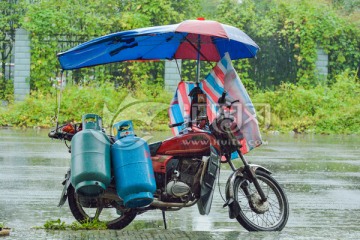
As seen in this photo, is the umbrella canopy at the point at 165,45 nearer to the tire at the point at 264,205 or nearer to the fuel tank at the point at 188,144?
the fuel tank at the point at 188,144

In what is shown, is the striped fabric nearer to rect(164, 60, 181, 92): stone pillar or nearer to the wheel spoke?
the wheel spoke

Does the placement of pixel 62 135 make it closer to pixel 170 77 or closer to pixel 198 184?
pixel 198 184

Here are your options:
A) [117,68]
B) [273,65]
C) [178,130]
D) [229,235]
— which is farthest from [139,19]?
[229,235]

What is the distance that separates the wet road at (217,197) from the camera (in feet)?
26.1

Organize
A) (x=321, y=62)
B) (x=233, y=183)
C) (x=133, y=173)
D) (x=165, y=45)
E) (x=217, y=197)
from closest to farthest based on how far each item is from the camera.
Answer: (x=133, y=173)
(x=233, y=183)
(x=165, y=45)
(x=217, y=197)
(x=321, y=62)

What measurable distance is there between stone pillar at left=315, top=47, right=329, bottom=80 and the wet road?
28.5 ft

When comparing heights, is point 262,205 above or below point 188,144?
below

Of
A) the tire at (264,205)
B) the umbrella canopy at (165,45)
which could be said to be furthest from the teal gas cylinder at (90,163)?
the tire at (264,205)

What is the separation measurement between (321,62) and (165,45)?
18.7 metres

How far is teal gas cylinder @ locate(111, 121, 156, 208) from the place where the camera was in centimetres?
770

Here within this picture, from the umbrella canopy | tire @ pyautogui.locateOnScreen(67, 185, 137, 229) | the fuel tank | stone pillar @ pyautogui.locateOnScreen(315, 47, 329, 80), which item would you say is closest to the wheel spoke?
the fuel tank

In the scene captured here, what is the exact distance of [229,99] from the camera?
29.0ft

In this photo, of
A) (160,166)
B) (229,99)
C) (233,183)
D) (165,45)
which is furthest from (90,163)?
(165,45)

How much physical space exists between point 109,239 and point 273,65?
21.0 metres
